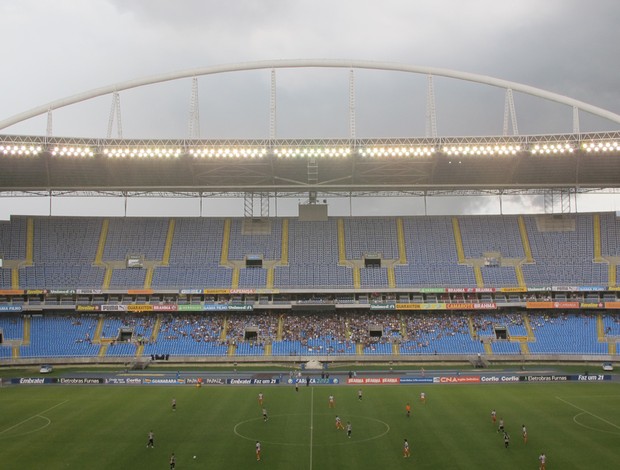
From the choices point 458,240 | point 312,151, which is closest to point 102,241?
point 312,151

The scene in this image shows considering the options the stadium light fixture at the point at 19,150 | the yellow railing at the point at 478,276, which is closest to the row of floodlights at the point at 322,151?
the stadium light fixture at the point at 19,150

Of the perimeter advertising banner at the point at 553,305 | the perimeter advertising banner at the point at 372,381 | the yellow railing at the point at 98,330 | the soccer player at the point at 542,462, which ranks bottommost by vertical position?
the perimeter advertising banner at the point at 372,381

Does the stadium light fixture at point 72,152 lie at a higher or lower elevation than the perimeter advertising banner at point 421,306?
higher

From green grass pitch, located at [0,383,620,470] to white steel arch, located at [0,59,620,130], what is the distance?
26.4 m

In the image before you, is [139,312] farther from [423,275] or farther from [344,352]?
[423,275]

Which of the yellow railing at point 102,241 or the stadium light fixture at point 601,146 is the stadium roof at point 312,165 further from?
the yellow railing at point 102,241

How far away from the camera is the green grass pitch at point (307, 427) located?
97.0 ft

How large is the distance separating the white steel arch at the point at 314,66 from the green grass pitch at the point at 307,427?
26391 mm

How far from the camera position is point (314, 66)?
63.1 meters

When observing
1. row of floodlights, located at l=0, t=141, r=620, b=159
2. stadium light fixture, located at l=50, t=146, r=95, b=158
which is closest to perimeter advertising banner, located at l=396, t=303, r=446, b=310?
row of floodlights, located at l=0, t=141, r=620, b=159

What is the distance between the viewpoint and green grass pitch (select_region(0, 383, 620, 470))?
2958 centimetres

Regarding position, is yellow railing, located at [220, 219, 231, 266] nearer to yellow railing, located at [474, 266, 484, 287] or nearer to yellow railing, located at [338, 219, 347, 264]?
yellow railing, located at [338, 219, 347, 264]

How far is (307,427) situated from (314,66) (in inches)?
1569

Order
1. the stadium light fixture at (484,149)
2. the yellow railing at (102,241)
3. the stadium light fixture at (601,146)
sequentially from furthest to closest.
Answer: the yellow railing at (102,241), the stadium light fixture at (484,149), the stadium light fixture at (601,146)
